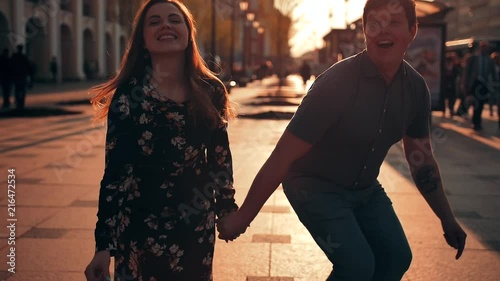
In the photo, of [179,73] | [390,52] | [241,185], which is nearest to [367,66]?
[390,52]

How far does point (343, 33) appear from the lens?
31.9 meters

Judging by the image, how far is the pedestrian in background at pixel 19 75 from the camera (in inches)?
769

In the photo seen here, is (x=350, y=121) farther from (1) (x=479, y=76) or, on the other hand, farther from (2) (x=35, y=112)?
(2) (x=35, y=112)

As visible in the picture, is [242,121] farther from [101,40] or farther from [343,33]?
[101,40]

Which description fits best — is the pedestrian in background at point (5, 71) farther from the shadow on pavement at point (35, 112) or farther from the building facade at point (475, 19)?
the building facade at point (475, 19)

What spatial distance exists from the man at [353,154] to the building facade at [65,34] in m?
32.6

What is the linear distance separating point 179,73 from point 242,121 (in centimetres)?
1417

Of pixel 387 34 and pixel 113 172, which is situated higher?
pixel 387 34

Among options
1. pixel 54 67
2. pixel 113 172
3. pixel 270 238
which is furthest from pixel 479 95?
pixel 54 67

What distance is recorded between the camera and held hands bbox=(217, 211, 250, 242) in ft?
9.32

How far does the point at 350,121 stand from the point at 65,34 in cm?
5147

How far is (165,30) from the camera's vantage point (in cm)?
288

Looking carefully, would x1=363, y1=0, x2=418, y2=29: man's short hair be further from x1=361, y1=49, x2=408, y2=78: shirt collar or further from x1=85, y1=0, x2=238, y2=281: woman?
x1=85, y1=0, x2=238, y2=281: woman

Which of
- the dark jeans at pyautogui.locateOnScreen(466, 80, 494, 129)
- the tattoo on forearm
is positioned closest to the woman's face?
the tattoo on forearm
